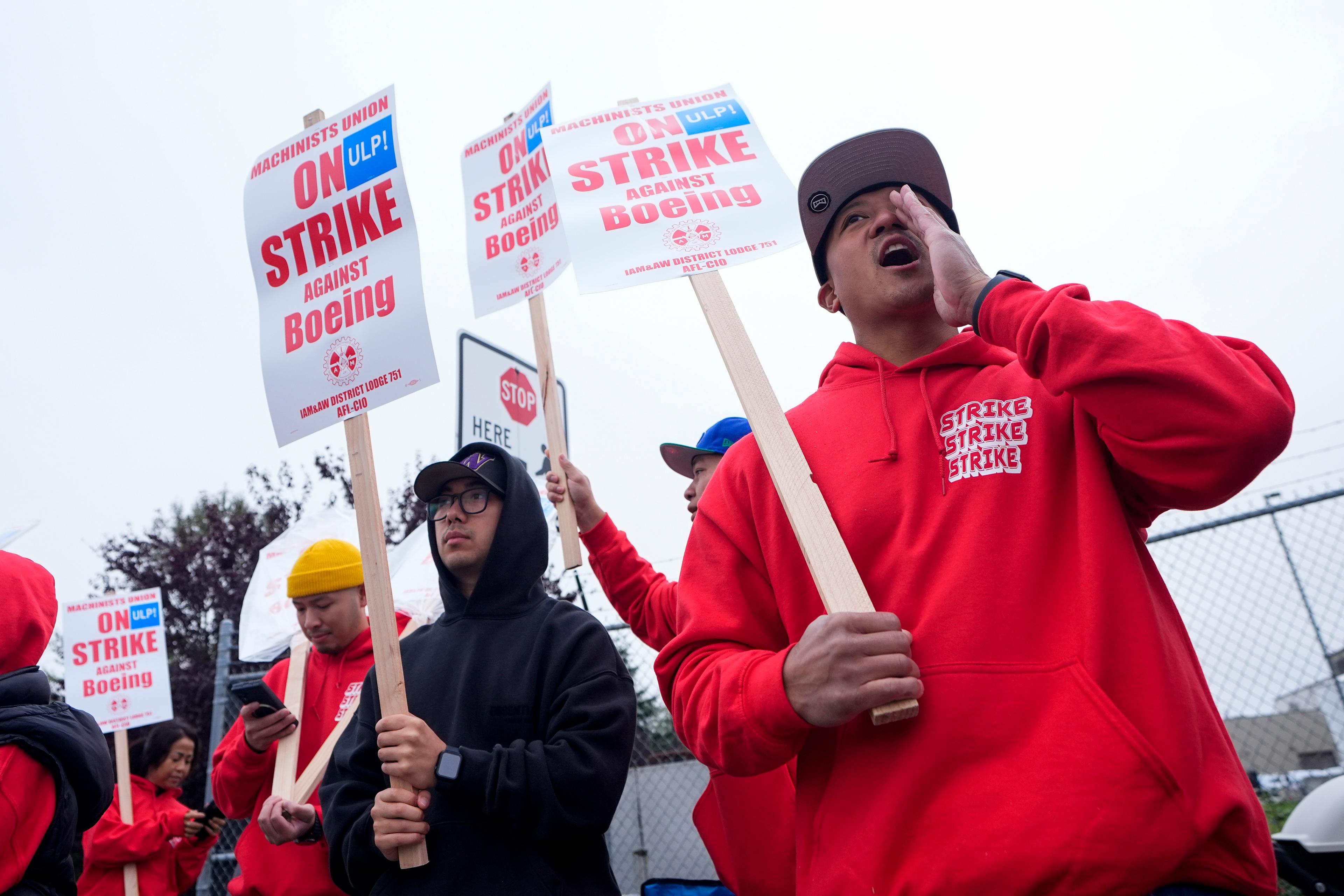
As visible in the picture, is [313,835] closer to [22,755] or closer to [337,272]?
[22,755]

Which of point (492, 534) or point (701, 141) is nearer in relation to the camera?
point (701, 141)

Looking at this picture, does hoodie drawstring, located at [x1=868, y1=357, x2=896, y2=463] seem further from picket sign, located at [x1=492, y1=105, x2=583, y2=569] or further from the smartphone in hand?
the smartphone in hand

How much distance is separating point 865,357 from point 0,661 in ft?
9.48

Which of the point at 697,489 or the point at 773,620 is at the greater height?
the point at 697,489

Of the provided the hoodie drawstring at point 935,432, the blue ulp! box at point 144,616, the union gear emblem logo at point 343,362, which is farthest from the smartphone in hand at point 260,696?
the blue ulp! box at point 144,616

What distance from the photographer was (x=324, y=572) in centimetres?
430

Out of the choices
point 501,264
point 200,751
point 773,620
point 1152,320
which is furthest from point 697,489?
point 200,751

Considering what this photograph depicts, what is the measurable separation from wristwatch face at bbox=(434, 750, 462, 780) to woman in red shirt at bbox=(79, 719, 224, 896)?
402 cm

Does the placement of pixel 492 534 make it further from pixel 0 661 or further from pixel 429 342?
pixel 0 661

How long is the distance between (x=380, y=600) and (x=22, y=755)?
4.34ft

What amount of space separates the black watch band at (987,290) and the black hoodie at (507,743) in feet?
5.20

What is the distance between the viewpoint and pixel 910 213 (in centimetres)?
189

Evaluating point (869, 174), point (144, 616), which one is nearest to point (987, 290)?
point (869, 174)

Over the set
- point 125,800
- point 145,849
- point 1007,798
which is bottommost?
point 145,849
